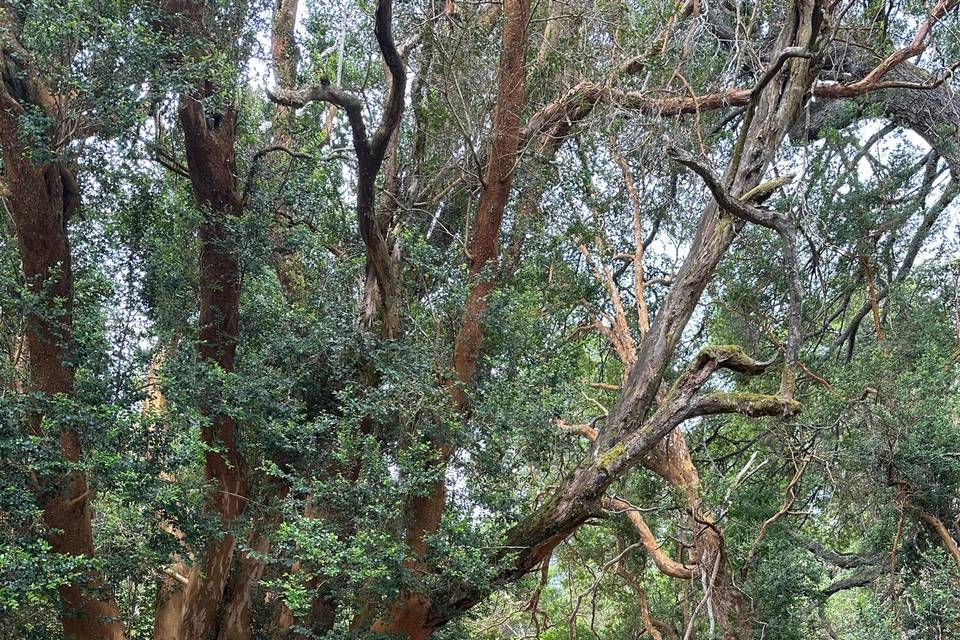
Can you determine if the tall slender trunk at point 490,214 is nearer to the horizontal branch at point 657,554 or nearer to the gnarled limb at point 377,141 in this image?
the gnarled limb at point 377,141

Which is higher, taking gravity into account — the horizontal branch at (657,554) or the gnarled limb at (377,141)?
the gnarled limb at (377,141)

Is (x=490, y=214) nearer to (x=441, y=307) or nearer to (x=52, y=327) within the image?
(x=441, y=307)

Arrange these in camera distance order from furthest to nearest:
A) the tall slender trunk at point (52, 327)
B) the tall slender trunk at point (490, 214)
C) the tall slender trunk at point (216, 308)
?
the tall slender trunk at point (216, 308), the tall slender trunk at point (490, 214), the tall slender trunk at point (52, 327)

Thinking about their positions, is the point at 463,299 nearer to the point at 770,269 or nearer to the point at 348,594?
the point at 348,594

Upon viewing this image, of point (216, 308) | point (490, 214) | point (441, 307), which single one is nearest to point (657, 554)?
point (441, 307)

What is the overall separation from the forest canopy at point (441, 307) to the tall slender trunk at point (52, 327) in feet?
0.07

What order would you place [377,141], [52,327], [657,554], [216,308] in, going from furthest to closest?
[657,554], [216,308], [377,141], [52,327]

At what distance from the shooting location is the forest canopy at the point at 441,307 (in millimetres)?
4590

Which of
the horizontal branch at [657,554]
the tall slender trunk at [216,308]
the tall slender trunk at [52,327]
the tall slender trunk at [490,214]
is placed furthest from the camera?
the horizontal branch at [657,554]

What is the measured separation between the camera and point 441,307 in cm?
570

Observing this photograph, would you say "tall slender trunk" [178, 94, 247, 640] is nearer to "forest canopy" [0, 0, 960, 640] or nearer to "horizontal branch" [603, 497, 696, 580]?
"forest canopy" [0, 0, 960, 640]

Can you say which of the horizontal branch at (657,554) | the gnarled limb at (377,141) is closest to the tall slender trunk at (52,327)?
the gnarled limb at (377,141)

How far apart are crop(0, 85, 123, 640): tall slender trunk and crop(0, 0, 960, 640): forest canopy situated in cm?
2

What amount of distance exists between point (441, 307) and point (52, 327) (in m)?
2.43
